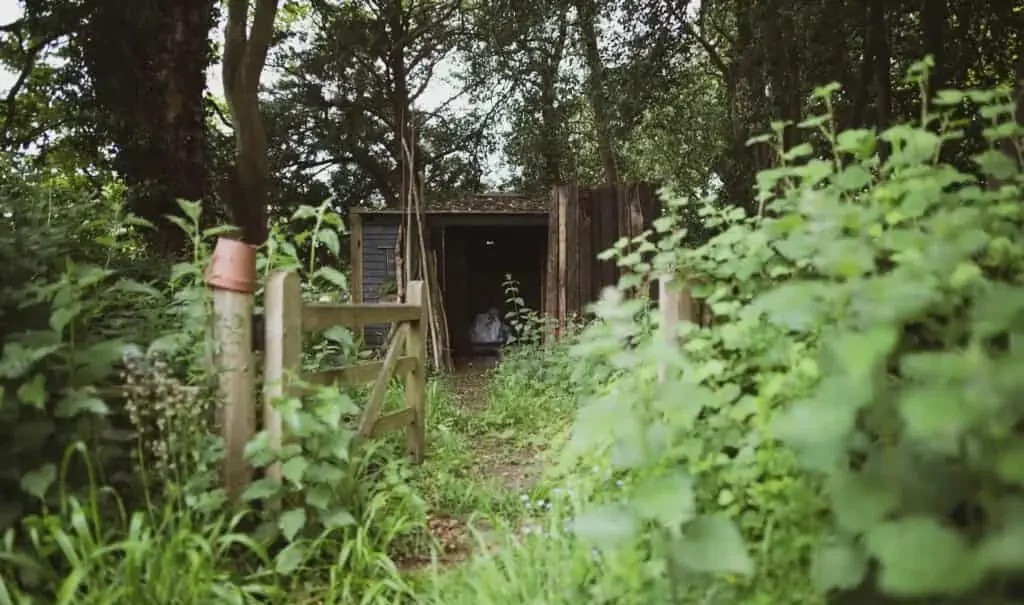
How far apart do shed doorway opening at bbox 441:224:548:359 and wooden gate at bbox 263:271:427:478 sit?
11388 millimetres

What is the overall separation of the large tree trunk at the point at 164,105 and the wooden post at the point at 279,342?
20.4 ft

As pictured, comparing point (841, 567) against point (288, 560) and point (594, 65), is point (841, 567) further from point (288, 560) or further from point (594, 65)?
point (594, 65)

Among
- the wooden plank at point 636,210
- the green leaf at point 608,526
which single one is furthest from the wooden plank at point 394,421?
the wooden plank at point 636,210

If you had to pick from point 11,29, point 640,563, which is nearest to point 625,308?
point 640,563

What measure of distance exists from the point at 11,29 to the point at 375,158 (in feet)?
31.6

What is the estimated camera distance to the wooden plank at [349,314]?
346 centimetres

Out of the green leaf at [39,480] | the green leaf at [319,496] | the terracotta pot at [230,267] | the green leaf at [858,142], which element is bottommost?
the green leaf at [319,496]

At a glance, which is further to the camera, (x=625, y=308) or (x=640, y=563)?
(x=640, y=563)

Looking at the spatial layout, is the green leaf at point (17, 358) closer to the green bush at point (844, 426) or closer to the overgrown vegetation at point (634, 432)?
the overgrown vegetation at point (634, 432)

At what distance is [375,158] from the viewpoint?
19.5 meters

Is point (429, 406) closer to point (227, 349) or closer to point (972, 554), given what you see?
point (227, 349)

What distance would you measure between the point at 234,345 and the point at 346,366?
2.58ft

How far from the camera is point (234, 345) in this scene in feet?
10.1

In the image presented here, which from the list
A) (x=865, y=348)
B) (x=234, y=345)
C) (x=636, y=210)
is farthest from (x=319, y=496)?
(x=636, y=210)
